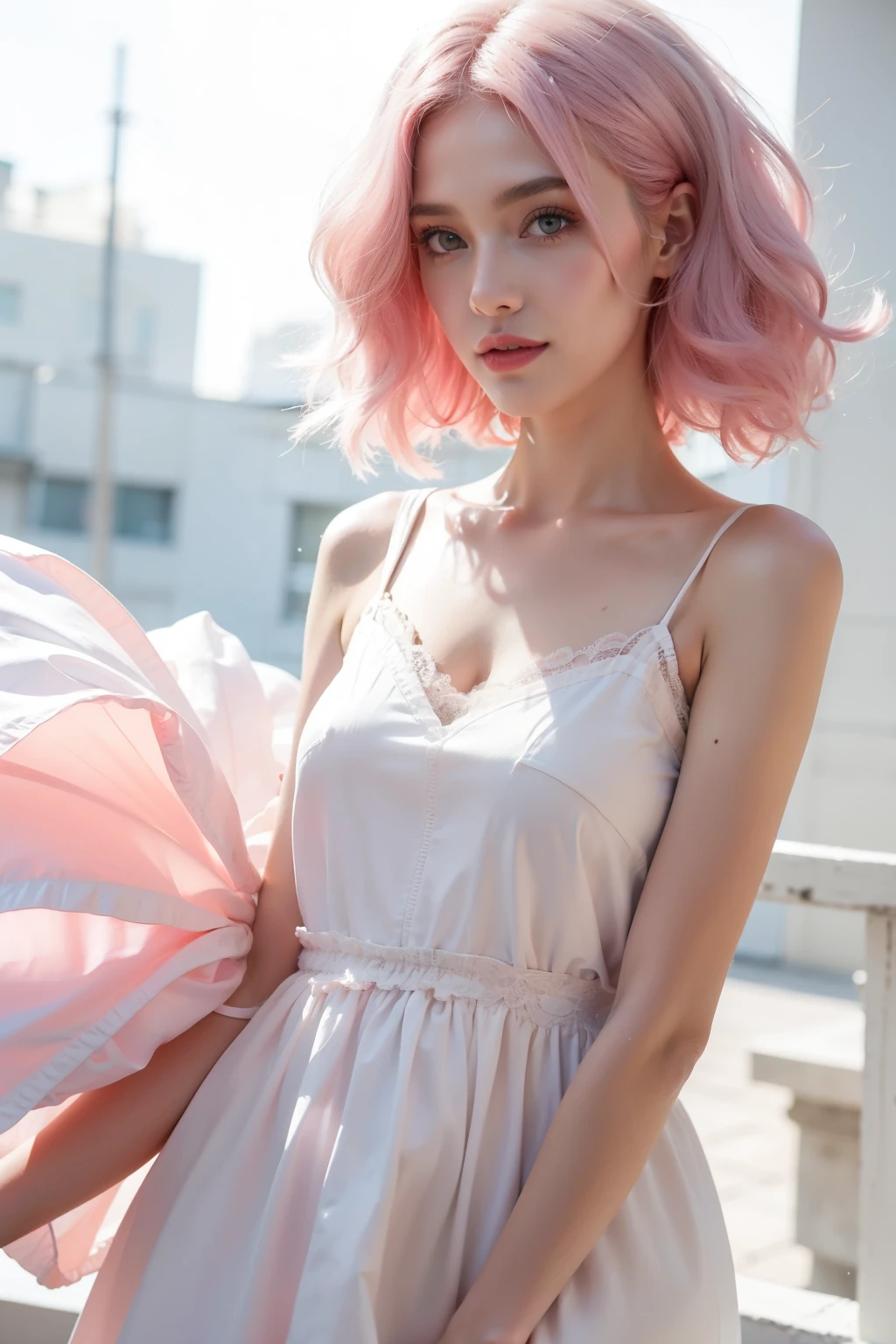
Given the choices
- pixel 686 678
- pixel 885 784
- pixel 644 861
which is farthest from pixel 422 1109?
pixel 885 784

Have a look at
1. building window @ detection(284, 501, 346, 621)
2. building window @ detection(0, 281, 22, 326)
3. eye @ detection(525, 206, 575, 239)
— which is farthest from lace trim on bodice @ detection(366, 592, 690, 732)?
building window @ detection(0, 281, 22, 326)

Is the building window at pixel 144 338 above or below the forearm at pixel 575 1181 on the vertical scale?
above

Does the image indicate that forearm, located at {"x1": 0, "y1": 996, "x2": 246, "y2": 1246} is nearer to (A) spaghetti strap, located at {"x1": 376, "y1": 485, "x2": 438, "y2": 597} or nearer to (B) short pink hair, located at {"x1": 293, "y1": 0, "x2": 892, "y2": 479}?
(A) spaghetti strap, located at {"x1": 376, "y1": 485, "x2": 438, "y2": 597}

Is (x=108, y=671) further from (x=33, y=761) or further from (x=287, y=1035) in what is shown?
(x=287, y=1035)

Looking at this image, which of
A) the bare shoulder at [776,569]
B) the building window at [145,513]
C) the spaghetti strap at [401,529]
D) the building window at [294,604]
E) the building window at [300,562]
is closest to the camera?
the bare shoulder at [776,569]

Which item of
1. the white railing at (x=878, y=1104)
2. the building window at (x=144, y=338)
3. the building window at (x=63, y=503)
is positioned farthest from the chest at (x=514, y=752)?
the building window at (x=63, y=503)

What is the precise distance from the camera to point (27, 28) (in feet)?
8.87

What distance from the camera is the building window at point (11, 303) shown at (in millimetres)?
5220

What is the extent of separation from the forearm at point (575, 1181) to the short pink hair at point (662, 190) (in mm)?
635

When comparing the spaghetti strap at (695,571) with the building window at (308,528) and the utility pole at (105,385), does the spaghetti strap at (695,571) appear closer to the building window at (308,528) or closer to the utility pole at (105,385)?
the building window at (308,528)

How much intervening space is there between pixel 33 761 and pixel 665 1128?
0.63 m

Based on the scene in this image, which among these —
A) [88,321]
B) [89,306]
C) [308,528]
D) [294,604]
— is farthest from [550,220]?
[88,321]

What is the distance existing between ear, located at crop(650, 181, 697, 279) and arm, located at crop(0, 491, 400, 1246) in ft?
1.39

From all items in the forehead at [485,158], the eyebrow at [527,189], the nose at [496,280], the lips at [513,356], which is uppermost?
the forehead at [485,158]
